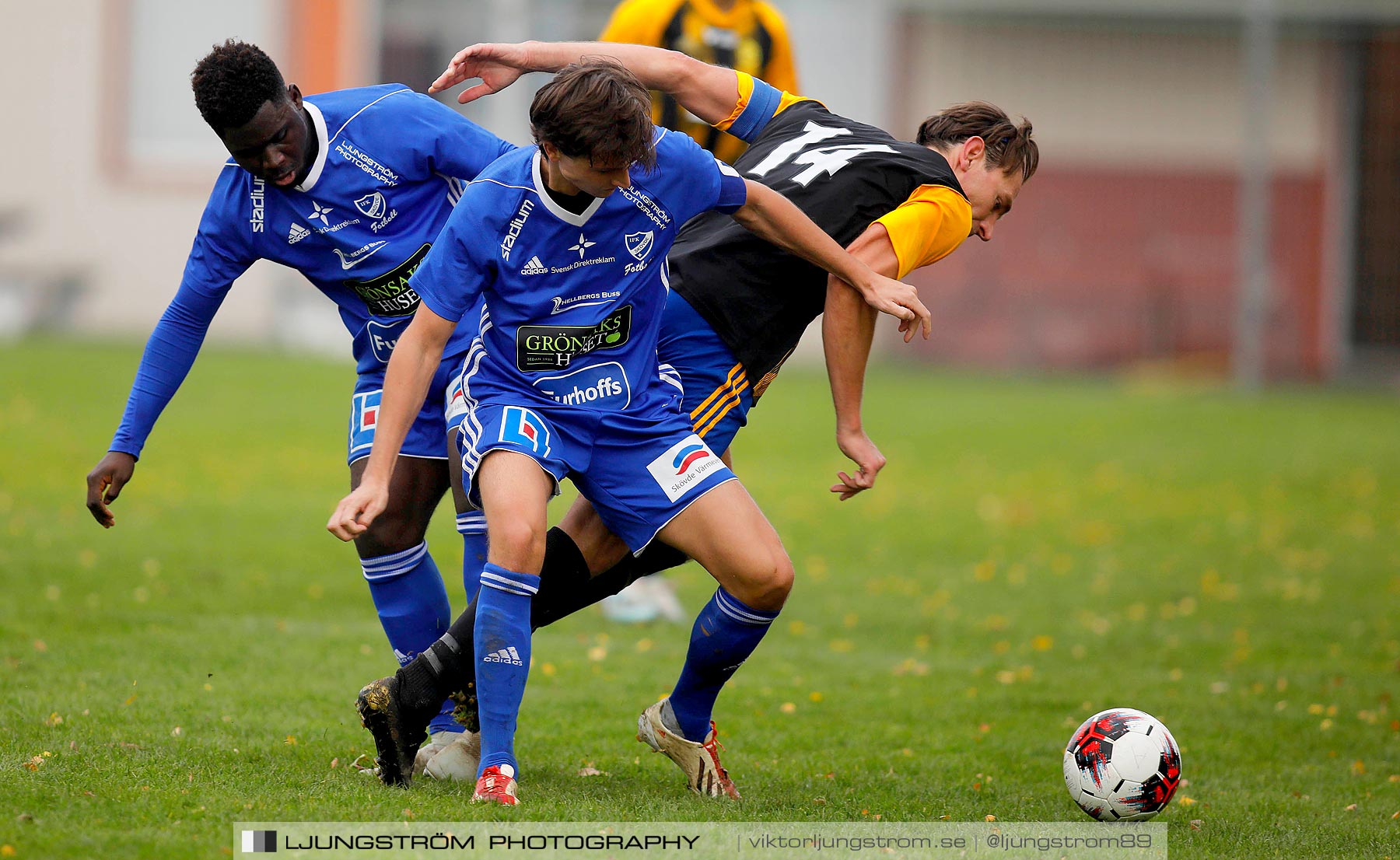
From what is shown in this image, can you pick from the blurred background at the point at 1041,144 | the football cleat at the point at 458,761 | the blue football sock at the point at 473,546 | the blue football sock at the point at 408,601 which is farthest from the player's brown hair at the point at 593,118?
the blurred background at the point at 1041,144

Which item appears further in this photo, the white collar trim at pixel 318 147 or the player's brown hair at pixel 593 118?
the white collar trim at pixel 318 147

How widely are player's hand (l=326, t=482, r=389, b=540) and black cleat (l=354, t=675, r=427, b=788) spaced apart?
558 millimetres

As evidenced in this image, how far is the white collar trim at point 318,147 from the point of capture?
14.1 ft

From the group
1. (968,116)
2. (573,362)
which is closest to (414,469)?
(573,362)

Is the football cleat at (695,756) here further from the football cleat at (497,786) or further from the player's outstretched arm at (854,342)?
the player's outstretched arm at (854,342)

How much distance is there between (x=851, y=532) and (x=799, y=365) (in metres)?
10.9

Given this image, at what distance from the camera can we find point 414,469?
15.1ft

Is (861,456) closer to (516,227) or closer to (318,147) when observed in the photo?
(516,227)

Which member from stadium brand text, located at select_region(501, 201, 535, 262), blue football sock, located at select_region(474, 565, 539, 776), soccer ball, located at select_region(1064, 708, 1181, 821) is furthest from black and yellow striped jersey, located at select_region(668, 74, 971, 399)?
soccer ball, located at select_region(1064, 708, 1181, 821)

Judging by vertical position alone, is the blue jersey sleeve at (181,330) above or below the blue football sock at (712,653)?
above

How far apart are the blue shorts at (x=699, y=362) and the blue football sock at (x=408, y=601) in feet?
3.24

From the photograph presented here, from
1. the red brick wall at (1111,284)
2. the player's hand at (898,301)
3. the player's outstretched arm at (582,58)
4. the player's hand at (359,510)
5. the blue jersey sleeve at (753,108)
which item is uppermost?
the player's outstretched arm at (582,58)

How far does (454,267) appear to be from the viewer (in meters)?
3.90

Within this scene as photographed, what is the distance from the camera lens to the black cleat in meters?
4.12
